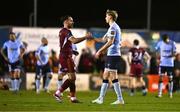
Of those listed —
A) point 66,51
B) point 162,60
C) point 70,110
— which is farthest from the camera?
point 162,60

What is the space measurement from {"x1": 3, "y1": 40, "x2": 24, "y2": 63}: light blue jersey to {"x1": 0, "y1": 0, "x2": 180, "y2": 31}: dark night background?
13.9 metres

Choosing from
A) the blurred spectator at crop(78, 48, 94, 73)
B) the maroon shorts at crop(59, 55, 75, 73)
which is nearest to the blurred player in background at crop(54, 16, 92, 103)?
the maroon shorts at crop(59, 55, 75, 73)

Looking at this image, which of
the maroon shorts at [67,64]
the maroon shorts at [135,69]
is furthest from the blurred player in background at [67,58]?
the maroon shorts at [135,69]

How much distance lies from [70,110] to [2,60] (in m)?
16.3

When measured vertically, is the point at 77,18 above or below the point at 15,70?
above

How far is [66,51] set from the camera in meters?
22.9

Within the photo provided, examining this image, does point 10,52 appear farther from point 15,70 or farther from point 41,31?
point 41,31

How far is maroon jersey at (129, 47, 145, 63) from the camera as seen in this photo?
3125 centimetres

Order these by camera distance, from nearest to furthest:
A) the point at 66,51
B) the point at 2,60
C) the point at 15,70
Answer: the point at 66,51 < the point at 15,70 < the point at 2,60

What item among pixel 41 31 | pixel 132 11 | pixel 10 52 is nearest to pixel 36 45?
pixel 41 31

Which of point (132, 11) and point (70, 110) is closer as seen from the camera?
point (70, 110)

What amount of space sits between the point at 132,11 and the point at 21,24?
23.6ft

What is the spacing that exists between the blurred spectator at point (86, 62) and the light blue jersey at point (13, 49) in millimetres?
6359

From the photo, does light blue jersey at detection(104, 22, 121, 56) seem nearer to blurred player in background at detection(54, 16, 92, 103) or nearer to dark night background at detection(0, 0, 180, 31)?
blurred player in background at detection(54, 16, 92, 103)
